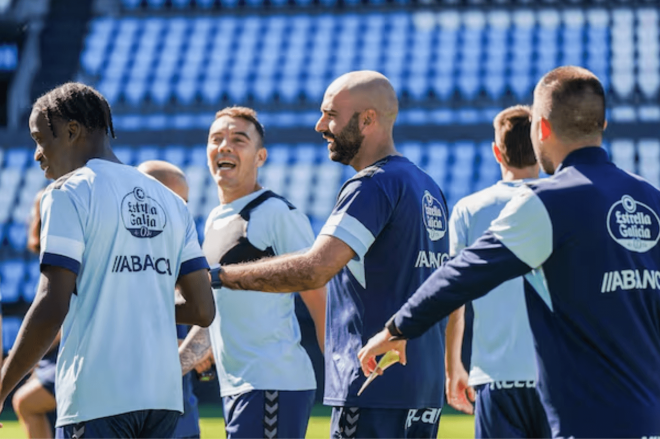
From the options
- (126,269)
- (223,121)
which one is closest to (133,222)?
(126,269)

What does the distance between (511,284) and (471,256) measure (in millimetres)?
2045

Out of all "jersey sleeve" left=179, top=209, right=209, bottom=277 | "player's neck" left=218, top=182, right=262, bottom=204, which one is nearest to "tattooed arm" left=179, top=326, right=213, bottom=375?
"player's neck" left=218, top=182, right=262, bottom=204

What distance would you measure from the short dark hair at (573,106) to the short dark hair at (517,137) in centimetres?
192

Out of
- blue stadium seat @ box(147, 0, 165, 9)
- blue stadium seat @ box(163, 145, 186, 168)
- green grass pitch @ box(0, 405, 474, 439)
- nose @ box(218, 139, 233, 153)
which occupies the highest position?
blue stadium seat @ box(147, 0, 165, 9)

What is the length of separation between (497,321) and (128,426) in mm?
2311

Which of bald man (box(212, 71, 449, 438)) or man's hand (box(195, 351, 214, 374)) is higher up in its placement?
bald man (box(212, 71, 449, 438))

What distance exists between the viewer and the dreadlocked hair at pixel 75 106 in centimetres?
341

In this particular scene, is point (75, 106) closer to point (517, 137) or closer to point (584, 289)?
point (584, 289)

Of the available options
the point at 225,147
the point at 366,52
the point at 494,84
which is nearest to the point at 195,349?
the point at 225,147

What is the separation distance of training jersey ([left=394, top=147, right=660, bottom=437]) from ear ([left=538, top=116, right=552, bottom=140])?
215 millimetres

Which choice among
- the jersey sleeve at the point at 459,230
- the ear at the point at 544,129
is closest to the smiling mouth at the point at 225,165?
the jersey sleeve at the point at 459,230

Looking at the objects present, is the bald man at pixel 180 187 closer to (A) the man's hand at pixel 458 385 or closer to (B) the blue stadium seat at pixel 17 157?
(A) the man's hand at pixel 458 385

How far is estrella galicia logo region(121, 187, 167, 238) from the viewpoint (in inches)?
131

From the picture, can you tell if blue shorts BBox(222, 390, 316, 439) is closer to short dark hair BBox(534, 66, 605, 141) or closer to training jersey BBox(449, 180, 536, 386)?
training jersey BBox(449, 180, 536, 386)
